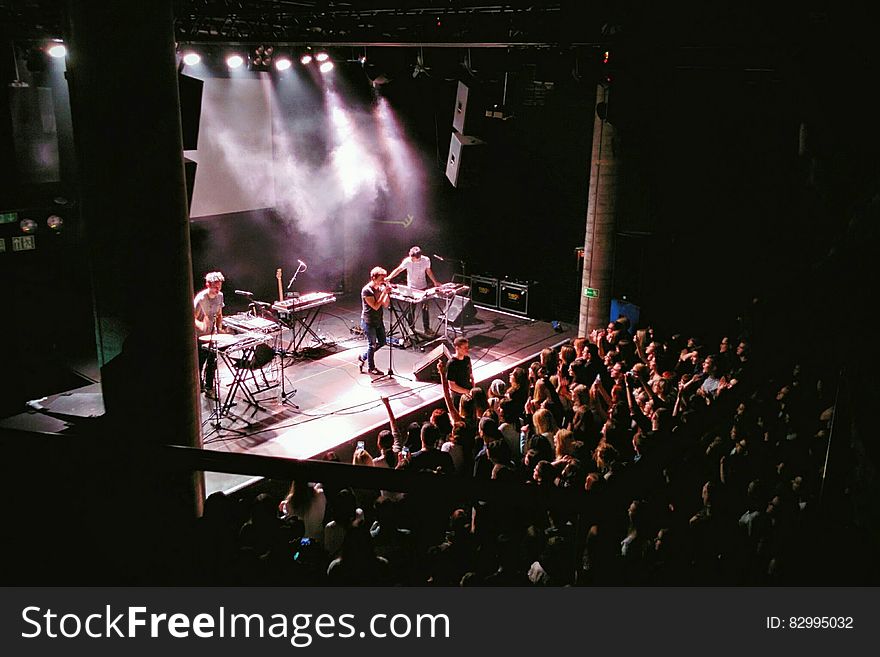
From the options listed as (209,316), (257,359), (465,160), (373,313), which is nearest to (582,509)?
(257,359)

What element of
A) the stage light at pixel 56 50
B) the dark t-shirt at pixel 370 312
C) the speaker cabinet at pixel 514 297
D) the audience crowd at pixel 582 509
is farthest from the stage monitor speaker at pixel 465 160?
the stage light at pixel 56 50

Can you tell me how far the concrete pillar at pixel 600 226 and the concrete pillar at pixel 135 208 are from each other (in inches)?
277

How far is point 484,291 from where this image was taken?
12.8 m

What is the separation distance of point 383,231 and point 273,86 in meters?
3.20

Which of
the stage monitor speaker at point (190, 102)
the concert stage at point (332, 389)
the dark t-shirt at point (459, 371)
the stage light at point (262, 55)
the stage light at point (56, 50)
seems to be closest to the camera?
the stage monitor speaker at point (190, 102)

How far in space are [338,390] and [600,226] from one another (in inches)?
165

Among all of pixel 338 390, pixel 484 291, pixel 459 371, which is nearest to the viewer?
pixel 459 371

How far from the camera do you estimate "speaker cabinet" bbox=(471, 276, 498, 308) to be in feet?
41.4

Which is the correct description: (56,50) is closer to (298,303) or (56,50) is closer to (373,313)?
(298,303)

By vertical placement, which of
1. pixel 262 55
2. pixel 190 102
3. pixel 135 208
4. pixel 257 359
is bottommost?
pixel 257 359

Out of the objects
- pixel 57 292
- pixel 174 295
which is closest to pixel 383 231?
pixel 57 292

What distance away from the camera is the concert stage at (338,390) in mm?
7480

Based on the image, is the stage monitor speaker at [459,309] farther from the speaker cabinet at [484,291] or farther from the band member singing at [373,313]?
the band member singing at [373,313]

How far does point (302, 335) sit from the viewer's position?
1074 centimetres
